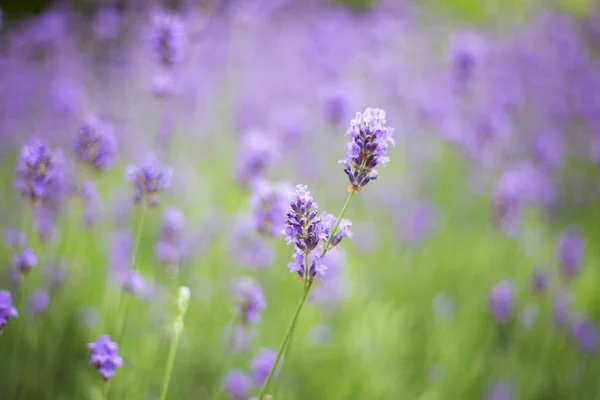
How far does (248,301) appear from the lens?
63.7 inches

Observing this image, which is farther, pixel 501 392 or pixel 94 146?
pixel 501 392

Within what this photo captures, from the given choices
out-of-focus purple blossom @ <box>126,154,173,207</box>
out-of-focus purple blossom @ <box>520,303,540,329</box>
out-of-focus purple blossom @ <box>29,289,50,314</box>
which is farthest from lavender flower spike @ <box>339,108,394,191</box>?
out-of-focus purple blossom @ <box>520,303,540,329</box>

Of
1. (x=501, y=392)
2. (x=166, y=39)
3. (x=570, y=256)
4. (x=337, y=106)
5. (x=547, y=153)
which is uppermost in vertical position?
A: (x=547, y=153)

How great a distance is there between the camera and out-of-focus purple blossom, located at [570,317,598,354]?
288cm

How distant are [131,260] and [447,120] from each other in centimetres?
298

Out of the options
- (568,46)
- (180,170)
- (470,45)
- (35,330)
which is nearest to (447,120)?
(470,45)

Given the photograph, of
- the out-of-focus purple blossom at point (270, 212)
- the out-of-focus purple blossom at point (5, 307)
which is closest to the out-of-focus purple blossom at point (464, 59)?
the out-of-focus purple blossom at point (270, 212)

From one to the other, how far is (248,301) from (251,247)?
0.64 meters

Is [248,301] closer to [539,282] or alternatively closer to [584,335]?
[539,282]

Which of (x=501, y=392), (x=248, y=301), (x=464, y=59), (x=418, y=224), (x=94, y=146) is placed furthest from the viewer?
(x=418, y=224)

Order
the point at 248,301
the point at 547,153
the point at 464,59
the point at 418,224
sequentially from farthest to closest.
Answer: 1. the point at 547,153
2. the point at 418,224
3. the point at 464,59
4. the point at 248,301

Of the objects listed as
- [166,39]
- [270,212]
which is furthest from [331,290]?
[166,39]

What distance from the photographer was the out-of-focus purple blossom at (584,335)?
9.46 feet

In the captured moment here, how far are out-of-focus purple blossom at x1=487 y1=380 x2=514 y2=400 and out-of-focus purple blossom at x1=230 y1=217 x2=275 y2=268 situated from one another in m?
1.41
